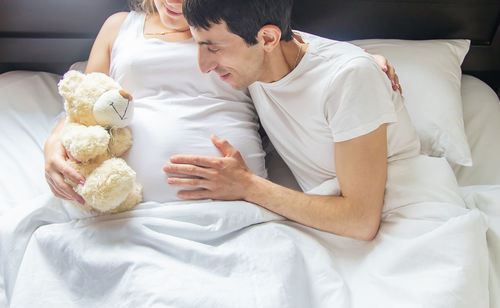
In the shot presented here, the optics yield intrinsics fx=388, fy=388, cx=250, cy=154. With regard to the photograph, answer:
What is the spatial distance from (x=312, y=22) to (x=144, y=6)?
0.60 meters

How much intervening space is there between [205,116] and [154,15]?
0.40m

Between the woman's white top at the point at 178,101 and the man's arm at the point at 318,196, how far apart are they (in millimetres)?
53

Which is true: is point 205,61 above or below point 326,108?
above

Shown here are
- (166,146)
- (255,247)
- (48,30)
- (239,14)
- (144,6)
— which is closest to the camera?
(239,14)

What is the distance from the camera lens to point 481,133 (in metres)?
1.29

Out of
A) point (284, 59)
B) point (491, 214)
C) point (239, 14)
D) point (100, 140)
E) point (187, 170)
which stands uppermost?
point (239, 14)

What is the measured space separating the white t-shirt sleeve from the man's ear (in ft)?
0.51

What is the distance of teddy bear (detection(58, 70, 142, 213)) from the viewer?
2.81 ft

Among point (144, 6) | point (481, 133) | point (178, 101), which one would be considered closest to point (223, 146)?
point (178, 101)

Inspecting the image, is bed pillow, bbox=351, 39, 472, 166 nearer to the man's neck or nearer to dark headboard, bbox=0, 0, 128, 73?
the man's neck

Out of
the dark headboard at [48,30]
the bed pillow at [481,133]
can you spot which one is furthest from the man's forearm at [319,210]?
the dark headboard at [48,30]

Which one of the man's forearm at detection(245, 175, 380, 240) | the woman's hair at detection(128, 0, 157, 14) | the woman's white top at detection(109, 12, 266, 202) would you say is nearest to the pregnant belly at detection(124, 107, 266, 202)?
the woman's white top at detection(109, 12, 266, 202)

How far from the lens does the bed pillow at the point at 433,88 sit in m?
1.16

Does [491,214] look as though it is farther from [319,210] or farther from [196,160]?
[196,160]
